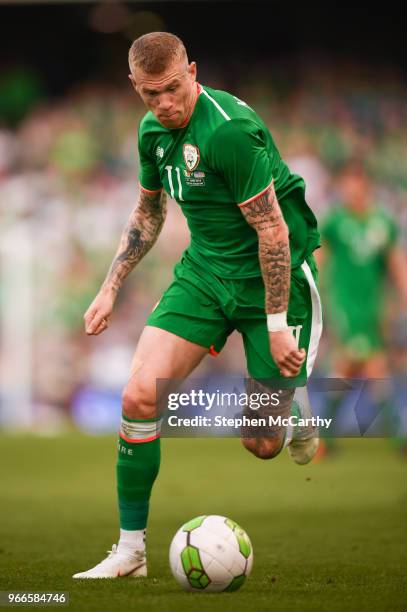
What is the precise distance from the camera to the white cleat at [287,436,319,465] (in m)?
5.90

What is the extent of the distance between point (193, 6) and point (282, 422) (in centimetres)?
1548

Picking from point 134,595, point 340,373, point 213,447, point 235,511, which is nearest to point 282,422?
point 134,595

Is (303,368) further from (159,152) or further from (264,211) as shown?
(159,152)

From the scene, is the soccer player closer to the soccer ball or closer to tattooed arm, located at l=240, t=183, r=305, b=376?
tattooed arm, located at l=240, t=183, r=305, b=376

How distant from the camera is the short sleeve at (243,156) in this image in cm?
495

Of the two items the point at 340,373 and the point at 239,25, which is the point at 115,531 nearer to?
the point at 340,373

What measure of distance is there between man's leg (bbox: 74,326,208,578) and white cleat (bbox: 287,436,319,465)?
2.94ft

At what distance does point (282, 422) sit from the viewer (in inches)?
222

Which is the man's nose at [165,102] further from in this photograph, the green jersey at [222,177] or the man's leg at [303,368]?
the man's leg at [303,368]

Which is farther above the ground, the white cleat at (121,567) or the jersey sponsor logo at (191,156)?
the jersey sponsor logo at (191,156)

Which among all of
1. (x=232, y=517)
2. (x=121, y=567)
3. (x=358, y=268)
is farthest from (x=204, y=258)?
(x=358, y=268)

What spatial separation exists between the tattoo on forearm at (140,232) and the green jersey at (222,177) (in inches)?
5.2

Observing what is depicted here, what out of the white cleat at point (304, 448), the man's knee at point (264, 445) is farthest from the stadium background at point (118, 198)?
the man's knee at point (264, 445)

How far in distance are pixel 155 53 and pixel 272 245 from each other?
0.94 metres
